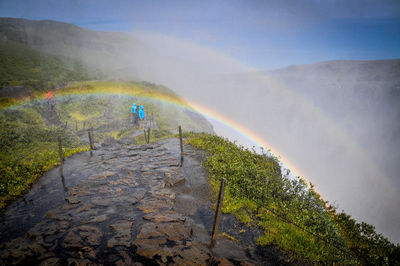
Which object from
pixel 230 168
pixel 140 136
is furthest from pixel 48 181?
pixel 140 136

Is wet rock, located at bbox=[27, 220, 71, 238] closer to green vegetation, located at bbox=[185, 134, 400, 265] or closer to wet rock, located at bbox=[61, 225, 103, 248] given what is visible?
wet rock, located at bbox=[61, 225, 103, 248]

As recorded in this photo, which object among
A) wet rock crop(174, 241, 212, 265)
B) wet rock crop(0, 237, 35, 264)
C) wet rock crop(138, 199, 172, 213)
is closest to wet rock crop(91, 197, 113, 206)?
wet rock crop(138, 199, 172, 213)

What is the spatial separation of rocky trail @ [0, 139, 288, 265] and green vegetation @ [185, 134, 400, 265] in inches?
42.1

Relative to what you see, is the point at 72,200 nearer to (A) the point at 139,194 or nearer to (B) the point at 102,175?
(B) the point at 102,175

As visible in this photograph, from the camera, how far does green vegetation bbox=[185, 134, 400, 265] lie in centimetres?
776

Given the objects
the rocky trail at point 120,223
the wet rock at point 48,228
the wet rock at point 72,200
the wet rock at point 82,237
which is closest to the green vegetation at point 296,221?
the rocky trail at point 120,223

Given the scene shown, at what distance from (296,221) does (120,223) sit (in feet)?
28.0

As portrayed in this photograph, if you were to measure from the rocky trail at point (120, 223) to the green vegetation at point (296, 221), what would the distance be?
1.07m

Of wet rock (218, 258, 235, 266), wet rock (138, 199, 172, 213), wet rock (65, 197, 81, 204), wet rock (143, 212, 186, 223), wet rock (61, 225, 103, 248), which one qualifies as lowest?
wet rock (65, 197, 81, 204)

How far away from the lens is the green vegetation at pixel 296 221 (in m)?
7.76

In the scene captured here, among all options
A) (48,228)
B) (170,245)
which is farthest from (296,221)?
(48,228)

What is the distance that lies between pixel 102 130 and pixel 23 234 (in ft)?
120

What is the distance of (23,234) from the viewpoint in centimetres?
797

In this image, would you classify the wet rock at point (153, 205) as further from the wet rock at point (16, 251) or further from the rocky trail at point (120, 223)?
the wet rock at point (16, 251)
